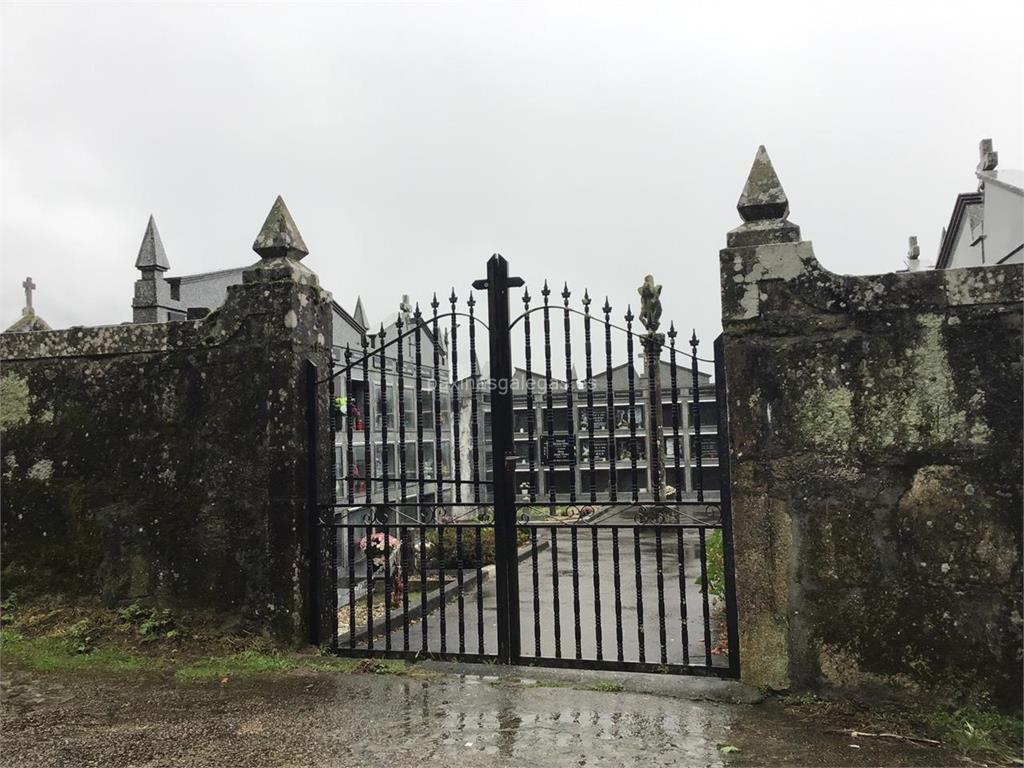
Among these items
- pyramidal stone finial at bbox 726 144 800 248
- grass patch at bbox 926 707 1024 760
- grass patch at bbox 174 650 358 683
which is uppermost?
pyramidal stone finial at bbox 726 144 800 248

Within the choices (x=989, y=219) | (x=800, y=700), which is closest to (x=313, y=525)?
(x=800, y=700)

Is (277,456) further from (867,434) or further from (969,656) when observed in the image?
(969,656)

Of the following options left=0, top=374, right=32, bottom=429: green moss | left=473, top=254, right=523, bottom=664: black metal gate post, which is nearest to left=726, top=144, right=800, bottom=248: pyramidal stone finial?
left=473, top=254, right=523, bottom=664: black metal gate post

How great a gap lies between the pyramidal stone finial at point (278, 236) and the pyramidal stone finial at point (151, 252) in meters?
17.8

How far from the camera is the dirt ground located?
335 centimetres

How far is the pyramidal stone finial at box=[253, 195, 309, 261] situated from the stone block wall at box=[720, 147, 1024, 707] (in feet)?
10.2

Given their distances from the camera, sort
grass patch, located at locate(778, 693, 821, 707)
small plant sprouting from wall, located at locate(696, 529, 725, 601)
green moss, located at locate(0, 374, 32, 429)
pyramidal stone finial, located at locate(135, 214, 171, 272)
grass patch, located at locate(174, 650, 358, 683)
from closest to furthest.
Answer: grass patch, located at locate(778, 693, 821, 707) < grass patch, located at locate(174, 650, 358, 683) < green moss, located at locate(0, 374, 32, 429) < small plant sprouting from wall, located at locate(696, 529, 725, 601) < pyramidal stone finial, located at locate(135, 214, 171, 272)

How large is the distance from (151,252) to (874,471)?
2143cm

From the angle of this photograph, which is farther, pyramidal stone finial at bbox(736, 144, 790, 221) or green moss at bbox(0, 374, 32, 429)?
green moss at bbox(0, 374, 32, 429)

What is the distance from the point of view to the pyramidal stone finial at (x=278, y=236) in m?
5.16

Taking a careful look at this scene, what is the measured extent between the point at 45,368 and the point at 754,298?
521cm

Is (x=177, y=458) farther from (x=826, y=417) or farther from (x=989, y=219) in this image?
(x=989, y=219)

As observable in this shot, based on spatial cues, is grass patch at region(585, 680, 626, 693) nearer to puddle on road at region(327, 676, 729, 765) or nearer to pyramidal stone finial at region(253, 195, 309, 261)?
puddle on road at region(327, 676, 729, 765)

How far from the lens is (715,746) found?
341cm
